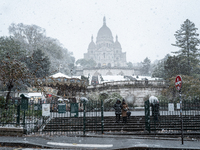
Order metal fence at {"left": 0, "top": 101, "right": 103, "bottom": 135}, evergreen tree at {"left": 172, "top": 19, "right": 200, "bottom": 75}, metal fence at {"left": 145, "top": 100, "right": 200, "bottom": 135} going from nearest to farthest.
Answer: metal fence at {"left": 145, "top": 100, "right": 200, "bottom": 135} → metal fence at {"left": 0, "top": 101, "right": 103, "bottom": 135} → evergreen tree at {"left": 172, "top": 19, "right": 200, "bottom": 75}

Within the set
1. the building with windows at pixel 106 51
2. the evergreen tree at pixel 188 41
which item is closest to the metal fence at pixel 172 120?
the evergreen tree at pixel 188 41

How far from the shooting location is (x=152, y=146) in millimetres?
7367

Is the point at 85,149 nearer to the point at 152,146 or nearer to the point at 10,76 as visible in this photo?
the point at 152,146

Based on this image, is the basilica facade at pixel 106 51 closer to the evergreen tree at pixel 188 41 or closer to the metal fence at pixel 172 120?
the evergreen tree at pixel 188 41

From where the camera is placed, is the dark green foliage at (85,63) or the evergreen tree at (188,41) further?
the dark green foliage at (85,63)

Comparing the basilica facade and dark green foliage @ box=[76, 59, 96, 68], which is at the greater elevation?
the basilica facade

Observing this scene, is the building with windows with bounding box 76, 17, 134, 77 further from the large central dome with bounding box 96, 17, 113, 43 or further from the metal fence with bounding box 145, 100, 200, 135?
the metal fence with bounding box 145, 100, 200, 135

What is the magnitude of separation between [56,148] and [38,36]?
57203mm

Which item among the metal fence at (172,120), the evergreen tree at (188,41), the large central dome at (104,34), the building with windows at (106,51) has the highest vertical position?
the large central dome at (104,34)

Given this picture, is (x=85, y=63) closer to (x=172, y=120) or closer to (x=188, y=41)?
(x=188, y=41)

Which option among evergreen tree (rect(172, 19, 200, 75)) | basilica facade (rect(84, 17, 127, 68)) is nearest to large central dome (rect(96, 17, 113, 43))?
basilica facade (rect(84, 17, 127, 68))

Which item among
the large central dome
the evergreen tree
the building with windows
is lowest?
the evergreen tree

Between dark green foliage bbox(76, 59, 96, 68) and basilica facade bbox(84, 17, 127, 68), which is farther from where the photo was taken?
basilica facade bbox(84, 17, 127, 68)

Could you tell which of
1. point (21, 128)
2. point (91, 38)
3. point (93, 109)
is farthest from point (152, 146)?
point (91, 38)
